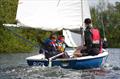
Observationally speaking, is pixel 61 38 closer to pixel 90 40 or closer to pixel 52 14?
pixel 52 14

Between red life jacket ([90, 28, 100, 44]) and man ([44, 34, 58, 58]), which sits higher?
red life jacket ([90, 28, 100, 44])

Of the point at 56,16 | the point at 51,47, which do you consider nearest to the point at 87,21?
the point at 51,47

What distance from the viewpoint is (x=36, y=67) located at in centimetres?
2119

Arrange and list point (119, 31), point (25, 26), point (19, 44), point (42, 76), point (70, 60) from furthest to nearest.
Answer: point (119, 31) < point (19, 44) < point (25, 26) < point (70, 60) < point (42, 76)

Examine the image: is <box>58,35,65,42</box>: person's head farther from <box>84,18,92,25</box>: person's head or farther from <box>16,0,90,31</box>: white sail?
<box>84,18,92,25</box>: person's head

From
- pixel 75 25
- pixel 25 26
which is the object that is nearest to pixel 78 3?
pixel 75 25

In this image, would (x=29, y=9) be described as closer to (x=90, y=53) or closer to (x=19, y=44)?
(x=90, y=53)

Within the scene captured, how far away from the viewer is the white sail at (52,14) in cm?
2278

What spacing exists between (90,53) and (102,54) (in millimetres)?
567

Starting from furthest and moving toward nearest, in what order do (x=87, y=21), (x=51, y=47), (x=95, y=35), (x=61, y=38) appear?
(x=61, y=38) < (x=51, y=47) < (x=95, y=35) < (x=87, y=21)

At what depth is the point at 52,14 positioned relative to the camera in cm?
2336

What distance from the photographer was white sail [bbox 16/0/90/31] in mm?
22781

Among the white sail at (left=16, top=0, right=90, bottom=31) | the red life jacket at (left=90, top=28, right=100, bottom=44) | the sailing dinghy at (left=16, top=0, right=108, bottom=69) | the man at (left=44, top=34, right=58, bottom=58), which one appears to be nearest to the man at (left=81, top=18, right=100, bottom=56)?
the red life jacket at (left=90, top=28, right=100, bottom=44)

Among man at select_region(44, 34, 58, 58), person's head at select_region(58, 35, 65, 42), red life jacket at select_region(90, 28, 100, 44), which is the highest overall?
red life jacket at select_region(90, 28, 100, 44)
